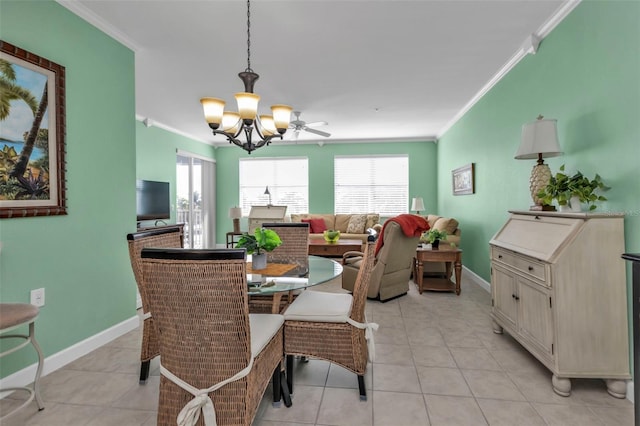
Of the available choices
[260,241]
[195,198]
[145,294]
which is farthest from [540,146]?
[195,198]

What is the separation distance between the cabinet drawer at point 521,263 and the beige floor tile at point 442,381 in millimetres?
820

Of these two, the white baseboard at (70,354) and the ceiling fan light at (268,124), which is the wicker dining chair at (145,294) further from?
the ceiling fan light at (268,124)

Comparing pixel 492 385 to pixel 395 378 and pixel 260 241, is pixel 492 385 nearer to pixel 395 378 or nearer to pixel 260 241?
pixel 395 378

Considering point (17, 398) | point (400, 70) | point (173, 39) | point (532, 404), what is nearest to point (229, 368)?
point (17, 398)

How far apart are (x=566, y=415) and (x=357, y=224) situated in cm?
548

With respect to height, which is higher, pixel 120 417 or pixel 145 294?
pixel 145 294

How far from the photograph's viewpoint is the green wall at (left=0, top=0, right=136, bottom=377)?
6.79ft

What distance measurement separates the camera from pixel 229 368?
135 centimetres

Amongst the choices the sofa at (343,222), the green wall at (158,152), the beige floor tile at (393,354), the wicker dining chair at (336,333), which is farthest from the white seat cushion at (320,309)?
the sofa at (343,222)

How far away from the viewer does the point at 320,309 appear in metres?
1.98

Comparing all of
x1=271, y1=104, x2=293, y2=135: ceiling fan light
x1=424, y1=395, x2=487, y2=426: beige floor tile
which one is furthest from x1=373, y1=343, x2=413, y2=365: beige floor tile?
x1=271, y1=104, x2=293, y2=135: ceiling fan light

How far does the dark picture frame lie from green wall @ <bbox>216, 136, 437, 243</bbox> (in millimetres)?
1535

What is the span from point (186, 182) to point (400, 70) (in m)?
4.94

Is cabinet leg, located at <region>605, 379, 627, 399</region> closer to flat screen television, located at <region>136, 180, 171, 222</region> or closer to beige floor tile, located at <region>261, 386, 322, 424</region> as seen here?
beige floor tile, located at <region>261, 386, 322, 424</region>
